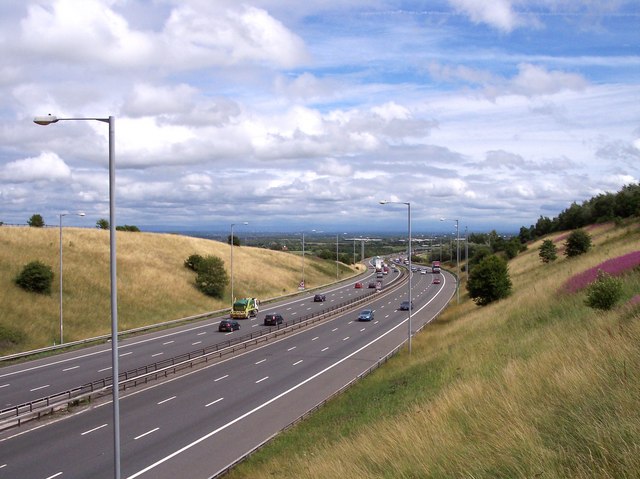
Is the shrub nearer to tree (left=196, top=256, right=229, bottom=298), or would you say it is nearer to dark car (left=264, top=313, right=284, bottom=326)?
tree (left=196, top=256, right=229, bottom=298)

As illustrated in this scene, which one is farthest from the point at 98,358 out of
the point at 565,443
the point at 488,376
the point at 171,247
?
the point at 171,247

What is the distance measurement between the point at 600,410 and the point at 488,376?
25.1 ft

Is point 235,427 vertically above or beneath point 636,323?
beneath

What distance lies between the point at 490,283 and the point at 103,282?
36.3 m

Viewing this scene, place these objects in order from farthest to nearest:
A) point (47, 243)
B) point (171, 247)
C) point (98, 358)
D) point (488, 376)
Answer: point (171, 247) < point (47, 243) < point (98, 358) < point (488, 376)

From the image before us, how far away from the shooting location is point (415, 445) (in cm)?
1059

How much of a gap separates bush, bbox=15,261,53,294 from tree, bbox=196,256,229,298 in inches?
760

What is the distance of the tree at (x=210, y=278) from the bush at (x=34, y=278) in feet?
63.4

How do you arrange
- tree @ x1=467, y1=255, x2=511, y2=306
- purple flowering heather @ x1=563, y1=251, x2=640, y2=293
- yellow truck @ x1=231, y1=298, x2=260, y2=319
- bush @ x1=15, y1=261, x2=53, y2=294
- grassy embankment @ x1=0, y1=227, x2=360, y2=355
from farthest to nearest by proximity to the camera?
yellow truck @ x1=231, y1=298, x2=260, y2=319 < tree @ x1=467, y1=255, x2=511, y2=306 < bush @ x1=15, y1=261, x2=53, y2=294 < grassy embankment @ x1=0, y1=227, x2=360, y2=355 < purple flowering heather @ x1=563, y1=251, x2=640, y2=293

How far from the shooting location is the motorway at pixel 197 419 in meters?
18.0

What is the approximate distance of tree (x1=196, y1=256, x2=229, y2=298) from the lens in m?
67.6

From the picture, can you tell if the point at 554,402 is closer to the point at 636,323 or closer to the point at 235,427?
the point at 636,323

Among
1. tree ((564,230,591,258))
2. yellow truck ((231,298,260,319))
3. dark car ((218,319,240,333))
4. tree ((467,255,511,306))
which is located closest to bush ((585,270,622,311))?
tree ((467,255,511,306))

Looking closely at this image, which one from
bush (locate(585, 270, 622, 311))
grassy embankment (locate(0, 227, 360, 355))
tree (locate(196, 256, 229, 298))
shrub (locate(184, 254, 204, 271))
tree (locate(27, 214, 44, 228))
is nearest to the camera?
bush (locate(585, 270, 622, 311))
